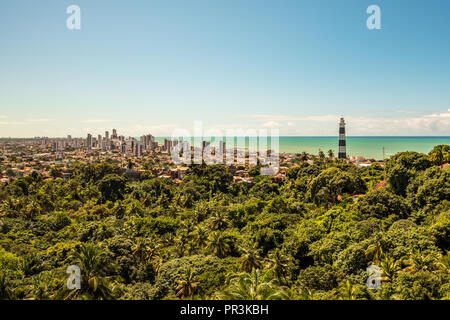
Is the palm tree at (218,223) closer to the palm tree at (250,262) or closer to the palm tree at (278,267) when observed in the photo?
the palm tree at (250,262)

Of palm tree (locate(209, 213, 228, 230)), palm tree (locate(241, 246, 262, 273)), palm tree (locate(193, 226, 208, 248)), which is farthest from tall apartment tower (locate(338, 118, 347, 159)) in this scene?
palm tree (locate(241, 246, 262, 273))

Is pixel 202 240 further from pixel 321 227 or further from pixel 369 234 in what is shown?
pixel 369 234

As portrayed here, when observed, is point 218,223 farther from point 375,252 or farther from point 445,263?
point 445,263

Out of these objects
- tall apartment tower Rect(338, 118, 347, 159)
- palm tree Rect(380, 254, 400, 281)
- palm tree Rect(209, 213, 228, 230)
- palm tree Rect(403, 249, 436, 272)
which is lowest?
palm tree Rect(209, 213, 228, 230)

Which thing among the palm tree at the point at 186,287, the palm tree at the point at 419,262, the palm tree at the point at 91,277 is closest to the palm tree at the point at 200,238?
the palm tree at the point at 186,287

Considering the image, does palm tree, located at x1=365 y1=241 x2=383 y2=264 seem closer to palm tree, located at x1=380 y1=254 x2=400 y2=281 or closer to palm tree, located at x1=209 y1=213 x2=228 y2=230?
palm tree, located at x1=380 y1=254 x2=400 y2=281

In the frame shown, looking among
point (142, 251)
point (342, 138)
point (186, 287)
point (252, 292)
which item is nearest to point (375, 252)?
point (252, 292)
